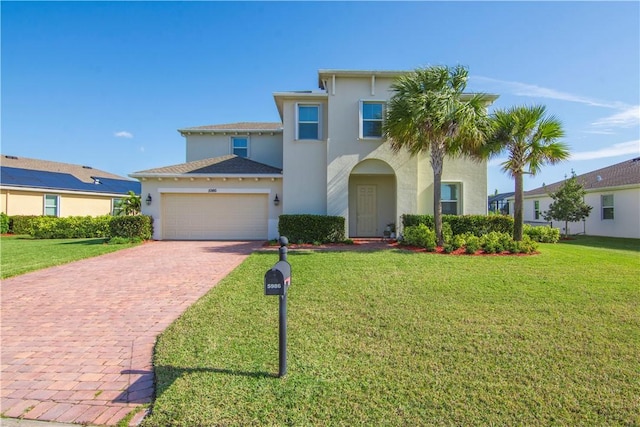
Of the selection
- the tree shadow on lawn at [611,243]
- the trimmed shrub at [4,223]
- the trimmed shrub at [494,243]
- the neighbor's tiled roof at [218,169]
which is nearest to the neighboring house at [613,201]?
the tree shadow on lawn at [611,243]

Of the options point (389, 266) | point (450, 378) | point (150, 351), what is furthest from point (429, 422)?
point (389, 266)

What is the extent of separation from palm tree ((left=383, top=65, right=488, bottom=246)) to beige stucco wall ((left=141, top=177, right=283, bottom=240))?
6269mm

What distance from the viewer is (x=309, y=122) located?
13484 millimetres

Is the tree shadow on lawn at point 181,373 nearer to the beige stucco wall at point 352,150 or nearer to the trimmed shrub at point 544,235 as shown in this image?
the beige stucco wall at point 352,150

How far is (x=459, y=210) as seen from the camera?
44.4 feet

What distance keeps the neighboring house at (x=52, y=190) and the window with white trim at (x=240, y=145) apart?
13385 millimetres

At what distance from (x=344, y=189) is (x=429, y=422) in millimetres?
11064

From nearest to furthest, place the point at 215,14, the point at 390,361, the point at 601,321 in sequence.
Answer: the point at 390,361
the point at 601,321
the point at 215,14

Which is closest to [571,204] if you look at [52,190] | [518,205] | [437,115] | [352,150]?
[518,205]

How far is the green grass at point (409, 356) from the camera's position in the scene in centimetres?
252

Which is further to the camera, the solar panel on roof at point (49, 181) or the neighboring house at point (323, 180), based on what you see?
the solar panel on roof at point (49, 181)

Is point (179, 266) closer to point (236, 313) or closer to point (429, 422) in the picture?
point (236, 313)

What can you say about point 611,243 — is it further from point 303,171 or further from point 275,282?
point 275,282

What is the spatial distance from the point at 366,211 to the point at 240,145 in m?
8.79
